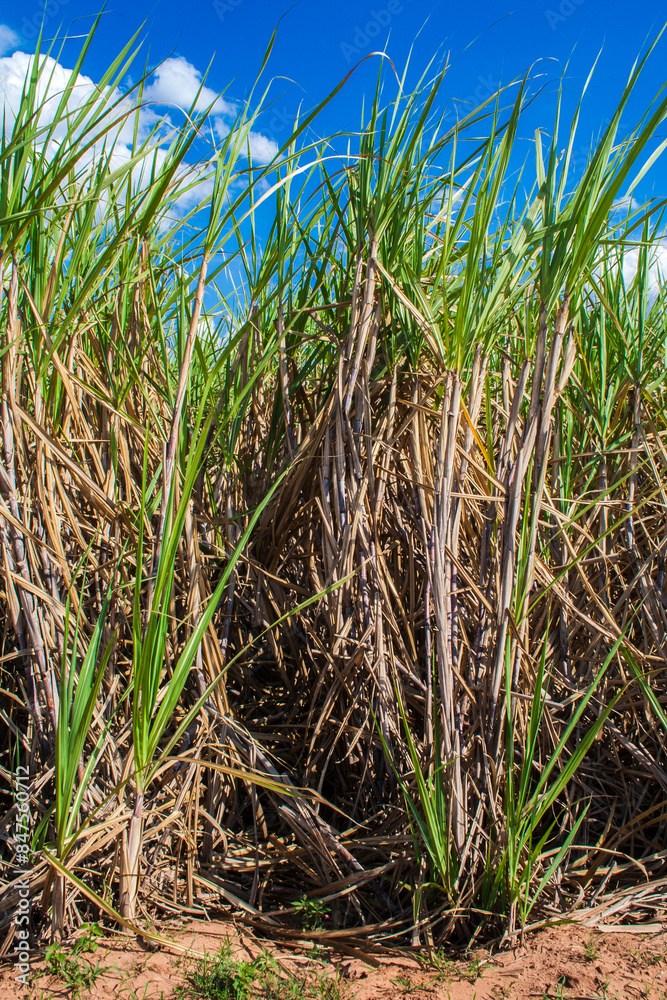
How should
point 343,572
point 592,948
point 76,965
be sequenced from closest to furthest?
point 76,965, point 592,948, point 343,572

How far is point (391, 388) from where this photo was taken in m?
1.18

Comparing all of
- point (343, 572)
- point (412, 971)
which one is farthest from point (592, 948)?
point (343, 572)

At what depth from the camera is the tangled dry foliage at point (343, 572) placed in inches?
38.2

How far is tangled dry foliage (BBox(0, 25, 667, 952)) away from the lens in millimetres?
969

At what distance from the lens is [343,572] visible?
117 centimetres

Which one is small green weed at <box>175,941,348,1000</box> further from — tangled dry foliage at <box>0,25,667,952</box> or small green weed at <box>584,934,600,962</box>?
small green weed at <box>584,934,600,962</box>

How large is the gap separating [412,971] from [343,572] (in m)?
0.66

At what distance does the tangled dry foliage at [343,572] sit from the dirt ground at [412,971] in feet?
0.18

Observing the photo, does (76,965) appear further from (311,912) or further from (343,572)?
(343,572)

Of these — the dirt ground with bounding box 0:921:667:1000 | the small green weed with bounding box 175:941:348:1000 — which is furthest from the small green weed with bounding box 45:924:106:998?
the small green weed with bounding box 175:941:348:1000

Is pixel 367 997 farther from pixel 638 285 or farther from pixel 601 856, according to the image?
pixel 638 285

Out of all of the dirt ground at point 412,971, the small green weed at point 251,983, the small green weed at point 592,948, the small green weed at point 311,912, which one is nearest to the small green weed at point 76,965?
the dirt ground at point 412,971

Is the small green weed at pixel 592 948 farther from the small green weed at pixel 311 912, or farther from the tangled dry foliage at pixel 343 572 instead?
the small green weed at pixel 311 912

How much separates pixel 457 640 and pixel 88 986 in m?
0.77
